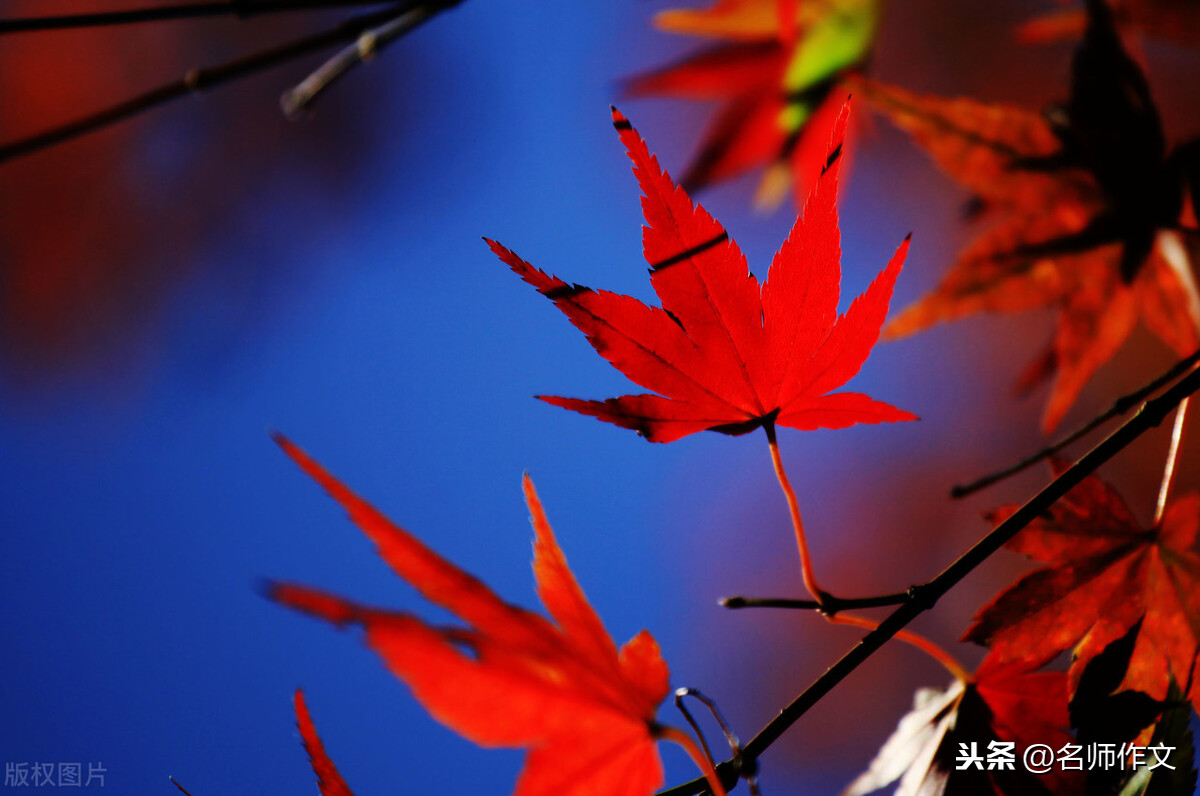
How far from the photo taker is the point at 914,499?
1.68 metres

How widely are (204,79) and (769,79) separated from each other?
706 millimetres

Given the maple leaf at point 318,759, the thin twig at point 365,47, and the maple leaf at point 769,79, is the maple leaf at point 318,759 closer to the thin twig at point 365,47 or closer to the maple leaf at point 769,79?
the thin twig at point 365,47

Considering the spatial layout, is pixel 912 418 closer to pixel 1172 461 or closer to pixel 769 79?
pixel 1172 461

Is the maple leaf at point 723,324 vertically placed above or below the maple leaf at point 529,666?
above

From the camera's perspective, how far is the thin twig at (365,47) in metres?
0.44

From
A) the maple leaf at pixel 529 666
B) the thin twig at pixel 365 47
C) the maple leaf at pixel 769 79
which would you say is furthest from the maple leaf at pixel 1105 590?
the maple leaf at pixel 769 79

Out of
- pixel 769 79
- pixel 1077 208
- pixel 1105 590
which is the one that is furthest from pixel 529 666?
pixel 769 79

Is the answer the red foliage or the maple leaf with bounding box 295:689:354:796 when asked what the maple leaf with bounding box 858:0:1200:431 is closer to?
the red foliage

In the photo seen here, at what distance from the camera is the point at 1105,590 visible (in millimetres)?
428

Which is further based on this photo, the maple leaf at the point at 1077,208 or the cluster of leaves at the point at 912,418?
the maple leaf at the point at 1077,208

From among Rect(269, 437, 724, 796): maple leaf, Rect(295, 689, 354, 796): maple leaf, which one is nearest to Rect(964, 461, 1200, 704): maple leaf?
Rect(269, 437, 724, 796): maple leaf

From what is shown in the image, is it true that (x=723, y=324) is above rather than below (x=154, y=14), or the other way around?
below

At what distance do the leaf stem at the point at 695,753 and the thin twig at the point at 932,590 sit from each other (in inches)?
0.8

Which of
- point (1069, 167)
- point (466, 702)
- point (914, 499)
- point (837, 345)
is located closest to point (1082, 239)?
point (1069, 167)
